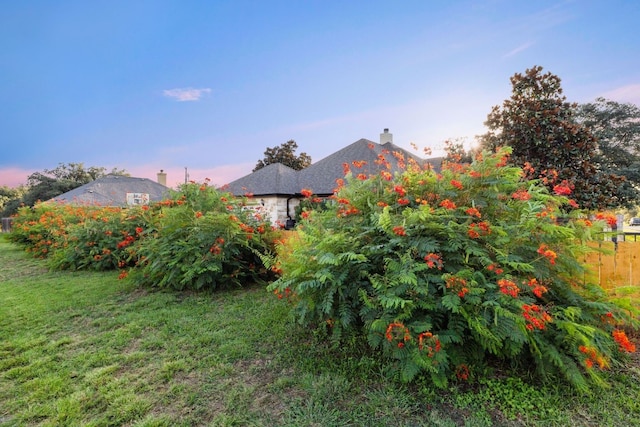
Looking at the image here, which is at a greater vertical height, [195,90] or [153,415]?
[195,90]

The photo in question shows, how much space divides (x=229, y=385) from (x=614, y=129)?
22.1 m

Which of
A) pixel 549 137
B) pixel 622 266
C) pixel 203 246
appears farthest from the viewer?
pixel 549 137

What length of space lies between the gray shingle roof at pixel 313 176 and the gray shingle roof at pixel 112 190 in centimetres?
788

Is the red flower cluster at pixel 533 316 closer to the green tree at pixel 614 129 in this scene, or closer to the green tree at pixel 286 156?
A: the green tree at pixel 614 129

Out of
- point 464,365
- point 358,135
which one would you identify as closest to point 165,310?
point 464,365

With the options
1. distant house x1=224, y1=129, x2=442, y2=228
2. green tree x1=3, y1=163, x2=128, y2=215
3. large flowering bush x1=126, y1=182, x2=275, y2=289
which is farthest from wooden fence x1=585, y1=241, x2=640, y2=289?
green tree x1=3, y1=163, x2=128, y2=215

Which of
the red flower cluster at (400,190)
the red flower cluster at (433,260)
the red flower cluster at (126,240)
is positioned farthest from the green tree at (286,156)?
the red flower cluster at (433,260)

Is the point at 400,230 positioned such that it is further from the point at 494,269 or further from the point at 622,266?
the point at 622,266

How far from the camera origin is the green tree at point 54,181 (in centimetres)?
2838

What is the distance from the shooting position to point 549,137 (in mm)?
7406

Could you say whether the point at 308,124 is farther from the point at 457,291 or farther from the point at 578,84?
the point at 457,291

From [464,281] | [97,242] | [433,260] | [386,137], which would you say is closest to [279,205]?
[386,137]

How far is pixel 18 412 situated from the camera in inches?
82.7

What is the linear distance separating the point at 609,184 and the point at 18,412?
1094cm
